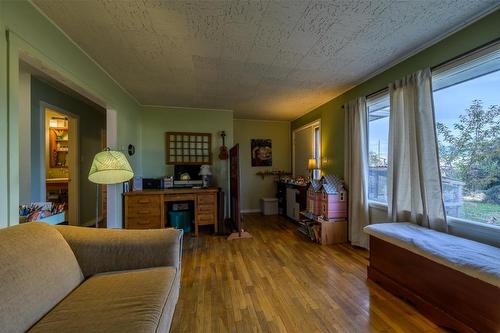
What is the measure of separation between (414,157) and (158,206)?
3495 mm

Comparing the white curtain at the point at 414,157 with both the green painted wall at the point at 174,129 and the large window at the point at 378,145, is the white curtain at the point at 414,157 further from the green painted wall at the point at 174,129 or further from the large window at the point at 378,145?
the green painted wall at the point at 174,129

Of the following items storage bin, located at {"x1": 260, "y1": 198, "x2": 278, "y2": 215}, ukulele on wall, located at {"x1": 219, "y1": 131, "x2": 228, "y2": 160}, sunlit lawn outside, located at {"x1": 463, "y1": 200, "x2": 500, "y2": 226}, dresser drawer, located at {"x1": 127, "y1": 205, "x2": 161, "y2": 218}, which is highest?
ukulele on wall, located at {"x1": 219, "y1": 131, "x2": 228, "y2": 160}

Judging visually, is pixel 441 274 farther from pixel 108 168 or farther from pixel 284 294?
pixel 108 168

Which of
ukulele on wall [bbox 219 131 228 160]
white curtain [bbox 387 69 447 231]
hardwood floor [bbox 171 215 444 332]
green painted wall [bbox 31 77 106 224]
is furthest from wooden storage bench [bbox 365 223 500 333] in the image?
green painted wall [bbox 31 77 106 224]

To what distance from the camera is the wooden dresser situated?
3340 mm

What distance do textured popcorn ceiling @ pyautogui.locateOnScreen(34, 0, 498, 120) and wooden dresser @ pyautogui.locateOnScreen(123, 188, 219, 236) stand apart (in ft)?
5.51

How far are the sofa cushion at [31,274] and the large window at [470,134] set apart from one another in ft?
9.98

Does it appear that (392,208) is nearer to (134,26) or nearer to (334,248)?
(334,248)

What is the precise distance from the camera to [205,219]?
144 inches

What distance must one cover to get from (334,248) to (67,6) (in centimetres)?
374

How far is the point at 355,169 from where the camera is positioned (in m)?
2.98

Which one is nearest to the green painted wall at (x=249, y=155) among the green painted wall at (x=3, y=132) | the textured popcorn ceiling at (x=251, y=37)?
the textured popcorn ceiling at (x=251, y=37)

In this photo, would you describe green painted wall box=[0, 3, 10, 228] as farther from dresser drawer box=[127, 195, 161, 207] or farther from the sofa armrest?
dresser drawer box=[127, 195, 161, 207]

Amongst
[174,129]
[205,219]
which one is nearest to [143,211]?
[205,219]
